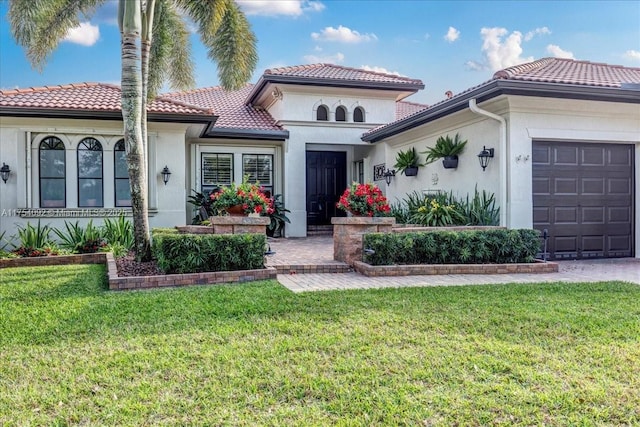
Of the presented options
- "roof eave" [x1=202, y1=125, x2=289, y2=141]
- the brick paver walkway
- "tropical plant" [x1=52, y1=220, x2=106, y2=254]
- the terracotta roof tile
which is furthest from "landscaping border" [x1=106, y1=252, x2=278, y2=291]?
the terracotta roof tile

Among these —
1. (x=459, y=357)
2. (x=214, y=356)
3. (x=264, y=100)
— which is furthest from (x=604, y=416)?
(x=264, y=100)

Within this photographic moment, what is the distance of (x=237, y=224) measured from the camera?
8.47m

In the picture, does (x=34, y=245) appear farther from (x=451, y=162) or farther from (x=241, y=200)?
(x=451, y=162)

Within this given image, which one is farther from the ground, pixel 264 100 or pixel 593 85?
pixel 264 100

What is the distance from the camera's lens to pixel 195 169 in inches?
599

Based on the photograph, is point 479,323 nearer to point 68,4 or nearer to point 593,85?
point 593,85

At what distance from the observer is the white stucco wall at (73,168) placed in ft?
39.0

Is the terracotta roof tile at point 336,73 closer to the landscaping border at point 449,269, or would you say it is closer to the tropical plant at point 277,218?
the tropical plant at point 277,218

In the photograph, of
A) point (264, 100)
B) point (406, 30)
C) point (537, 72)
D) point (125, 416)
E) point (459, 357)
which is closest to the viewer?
point (125, 416)

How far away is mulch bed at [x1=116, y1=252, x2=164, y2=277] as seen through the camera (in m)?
7.61

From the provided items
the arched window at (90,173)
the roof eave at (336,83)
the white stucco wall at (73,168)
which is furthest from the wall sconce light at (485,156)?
the arched window at (90,173)

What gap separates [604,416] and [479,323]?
6.23ft

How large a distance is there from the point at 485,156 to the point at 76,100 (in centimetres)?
1033

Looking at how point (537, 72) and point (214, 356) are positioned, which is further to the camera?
point (537, 72)
